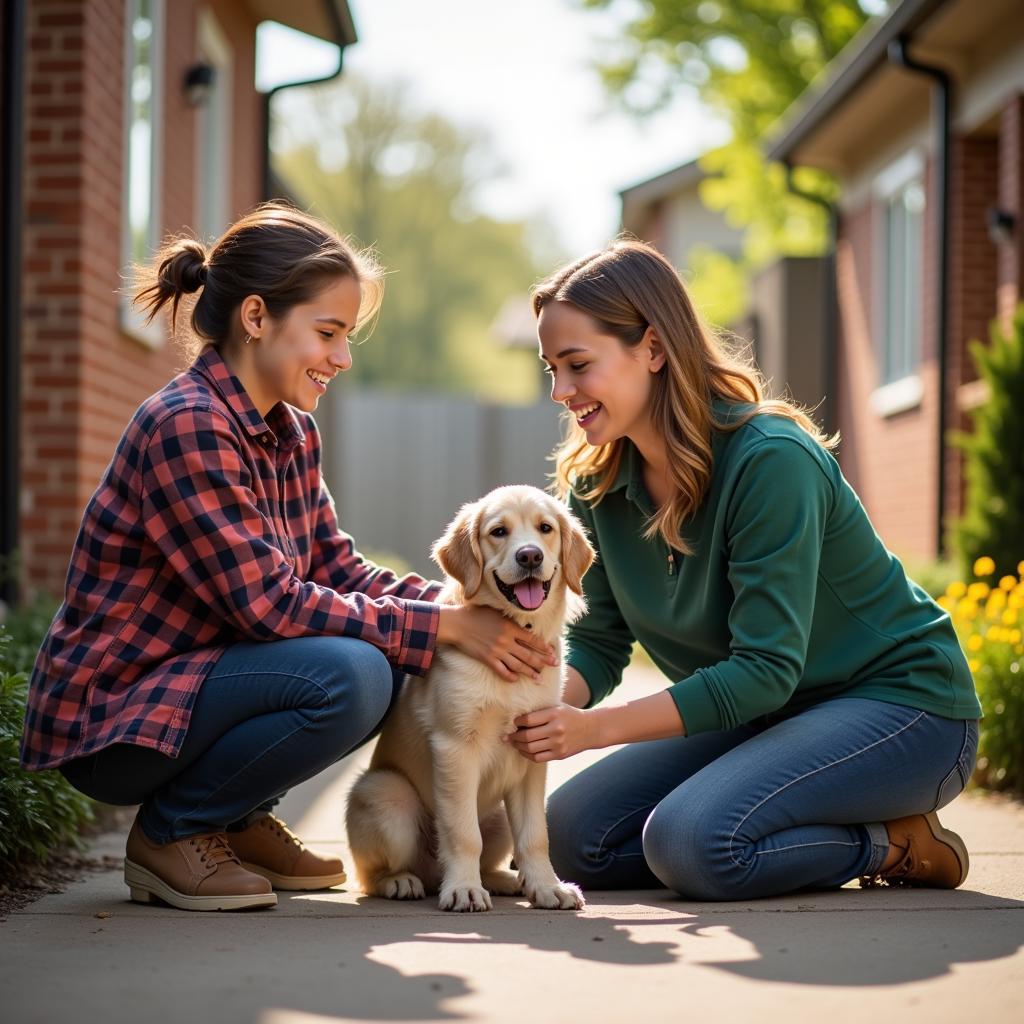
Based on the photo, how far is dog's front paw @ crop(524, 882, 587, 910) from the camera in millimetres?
3684

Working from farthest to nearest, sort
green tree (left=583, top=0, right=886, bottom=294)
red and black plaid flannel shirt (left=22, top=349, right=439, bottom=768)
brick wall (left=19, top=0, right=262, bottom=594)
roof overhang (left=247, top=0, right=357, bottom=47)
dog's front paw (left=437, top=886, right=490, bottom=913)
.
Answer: green tree (left=583, top=0, right=886, bottom=294) < roof overhang (left=247, top=0, right=357, bottom=47) < brick wall (left=19, top=0, right=262, bottom=594) < dog's front paw (left=437, top=886, right=490, bottom=913) < red and black plaid flannel shirt (left=22, top=349, right=439, bottom=768)

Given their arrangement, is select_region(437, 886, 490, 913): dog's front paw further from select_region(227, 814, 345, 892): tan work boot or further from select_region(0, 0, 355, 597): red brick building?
select_region(0, 0, 355, 597): red brick building

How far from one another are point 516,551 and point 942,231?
26.9 feet

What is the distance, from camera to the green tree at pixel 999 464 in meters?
8.41

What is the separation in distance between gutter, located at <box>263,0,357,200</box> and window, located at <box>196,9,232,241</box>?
839 millimetres

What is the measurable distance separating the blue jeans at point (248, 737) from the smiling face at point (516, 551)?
0.39m

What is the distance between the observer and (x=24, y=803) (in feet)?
12.4

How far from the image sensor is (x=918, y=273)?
41.4ft

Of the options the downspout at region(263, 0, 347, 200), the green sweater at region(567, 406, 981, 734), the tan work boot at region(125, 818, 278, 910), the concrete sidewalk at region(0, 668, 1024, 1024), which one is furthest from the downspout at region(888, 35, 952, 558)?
the tan work boot at region(125, 818, 278, 910)

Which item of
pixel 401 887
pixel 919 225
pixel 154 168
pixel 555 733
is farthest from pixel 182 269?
pixel 919 225

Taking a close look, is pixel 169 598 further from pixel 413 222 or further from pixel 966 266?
pixel 413 222

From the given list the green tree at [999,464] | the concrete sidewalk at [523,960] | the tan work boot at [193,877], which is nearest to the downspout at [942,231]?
the green tree at [999,464]

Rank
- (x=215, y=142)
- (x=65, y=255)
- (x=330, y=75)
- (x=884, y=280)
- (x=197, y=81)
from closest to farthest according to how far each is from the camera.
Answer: (x=65, y=255) → (x=197, y=81) → (x=215, y=142) → (x=330, y=75) → (x=884, y=280)

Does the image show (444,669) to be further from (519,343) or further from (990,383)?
(519,343)
